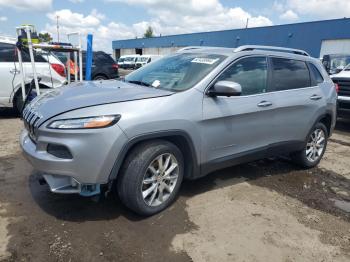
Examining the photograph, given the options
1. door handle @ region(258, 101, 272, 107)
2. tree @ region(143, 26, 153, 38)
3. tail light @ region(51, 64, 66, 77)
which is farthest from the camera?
tree @ region(143, 26, 153, 38)

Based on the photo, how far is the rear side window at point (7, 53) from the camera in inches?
295

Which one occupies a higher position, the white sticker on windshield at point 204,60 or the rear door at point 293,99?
the white sticker on windshield at point 204,60

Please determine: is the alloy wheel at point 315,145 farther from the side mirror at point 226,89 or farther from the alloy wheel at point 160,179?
the alloy wheel at point 160,179

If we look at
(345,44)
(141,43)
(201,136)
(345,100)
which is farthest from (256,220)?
(141,43)

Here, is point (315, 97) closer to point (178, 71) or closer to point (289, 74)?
point (289, 74)

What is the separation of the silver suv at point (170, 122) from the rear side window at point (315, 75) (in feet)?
0.36

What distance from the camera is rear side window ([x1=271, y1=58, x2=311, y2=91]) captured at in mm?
4457

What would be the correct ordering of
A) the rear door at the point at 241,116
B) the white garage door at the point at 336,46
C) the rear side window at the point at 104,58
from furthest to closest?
1. the white garage door at the point at 336,46
2. the rear side window at the point at 104,58
3. the rear door at the point at 241,116

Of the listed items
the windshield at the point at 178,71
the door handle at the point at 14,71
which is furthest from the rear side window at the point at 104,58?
the windshield at the point at 178,71

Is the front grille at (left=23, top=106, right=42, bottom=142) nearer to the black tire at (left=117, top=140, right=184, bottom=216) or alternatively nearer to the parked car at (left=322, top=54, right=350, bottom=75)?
the black tire at (left=117, top=140, right=184, bottom=216)

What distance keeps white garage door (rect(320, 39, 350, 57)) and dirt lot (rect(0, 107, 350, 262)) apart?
25206 millimetres

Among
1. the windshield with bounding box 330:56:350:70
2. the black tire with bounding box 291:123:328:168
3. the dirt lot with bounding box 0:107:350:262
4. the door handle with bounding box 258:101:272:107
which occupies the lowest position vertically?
the dirt lot with bounding box 0:107:350:262

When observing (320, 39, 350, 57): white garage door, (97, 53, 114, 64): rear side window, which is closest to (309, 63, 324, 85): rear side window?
(97, 53, 114, 64): rear side window

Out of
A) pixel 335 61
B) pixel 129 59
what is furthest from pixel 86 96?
pixel 129 59
